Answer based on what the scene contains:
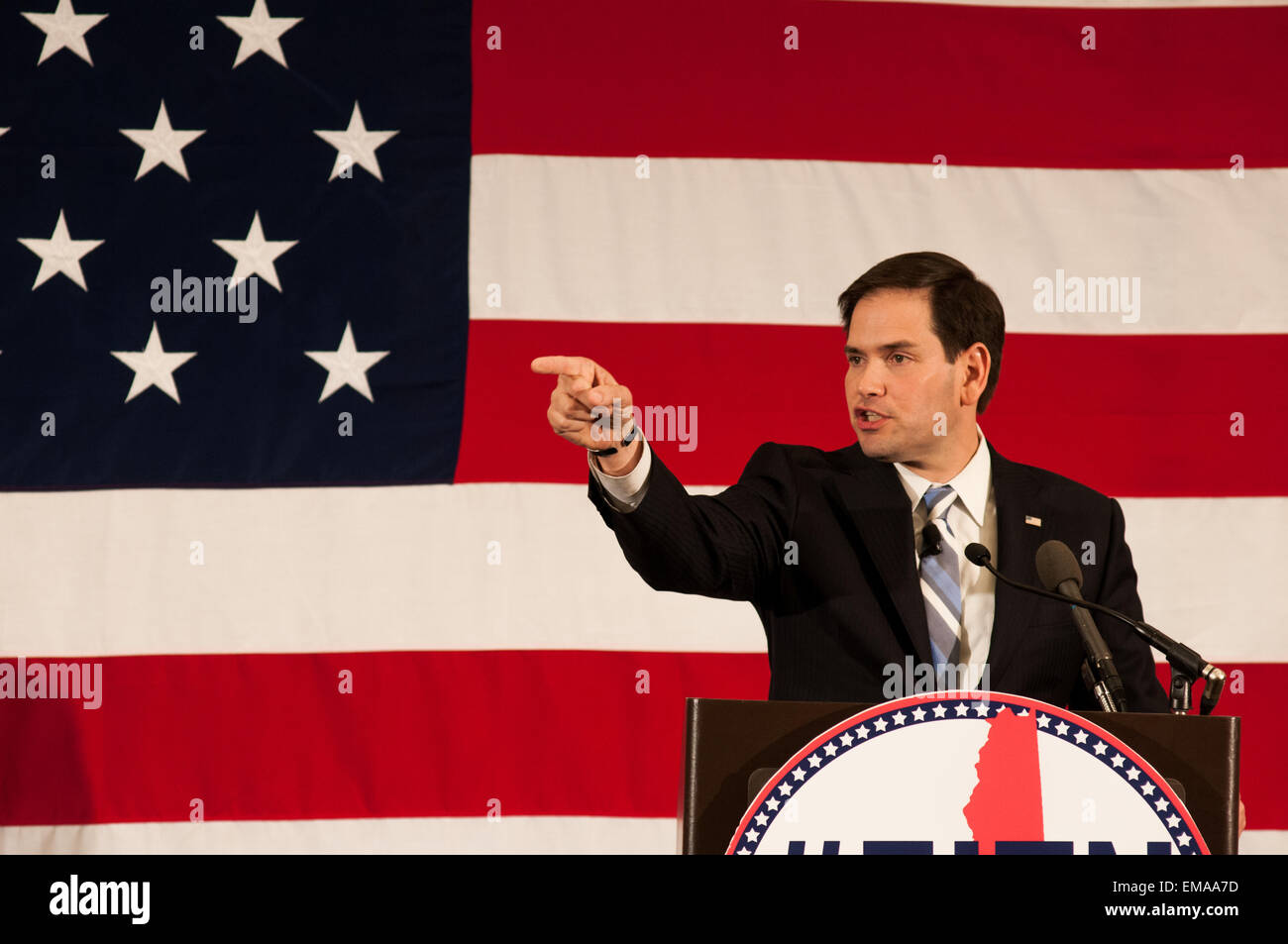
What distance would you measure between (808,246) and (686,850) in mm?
2376

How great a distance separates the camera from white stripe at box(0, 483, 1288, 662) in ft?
10.4

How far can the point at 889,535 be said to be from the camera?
1794 mm

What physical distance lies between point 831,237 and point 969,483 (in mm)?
1551

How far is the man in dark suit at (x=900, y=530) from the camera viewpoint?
1.68 meters

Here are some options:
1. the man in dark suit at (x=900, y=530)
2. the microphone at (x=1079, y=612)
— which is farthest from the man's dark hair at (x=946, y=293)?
the microphone at (x=1079, y=612)

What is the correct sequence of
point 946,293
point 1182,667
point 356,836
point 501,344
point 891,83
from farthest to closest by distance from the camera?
point 891,83
point 501,344
point 356,836
point 946,293
point 1182,667

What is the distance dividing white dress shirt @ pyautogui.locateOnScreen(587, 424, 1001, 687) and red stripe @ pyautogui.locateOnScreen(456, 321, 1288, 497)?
1276mm

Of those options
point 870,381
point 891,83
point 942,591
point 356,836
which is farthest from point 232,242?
point 942,591

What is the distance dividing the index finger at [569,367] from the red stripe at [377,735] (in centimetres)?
186

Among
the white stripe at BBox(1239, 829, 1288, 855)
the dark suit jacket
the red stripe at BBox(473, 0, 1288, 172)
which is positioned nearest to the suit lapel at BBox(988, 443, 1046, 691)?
the dark suit jacket

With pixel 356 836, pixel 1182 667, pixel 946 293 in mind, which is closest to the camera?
pixel 1182 667

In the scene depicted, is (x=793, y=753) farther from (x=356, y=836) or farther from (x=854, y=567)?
(x=356, y=836)

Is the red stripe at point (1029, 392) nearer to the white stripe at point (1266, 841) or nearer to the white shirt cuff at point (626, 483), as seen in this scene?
the white stripe at point (1266, 841)

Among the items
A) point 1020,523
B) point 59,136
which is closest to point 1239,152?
point 1020,523
